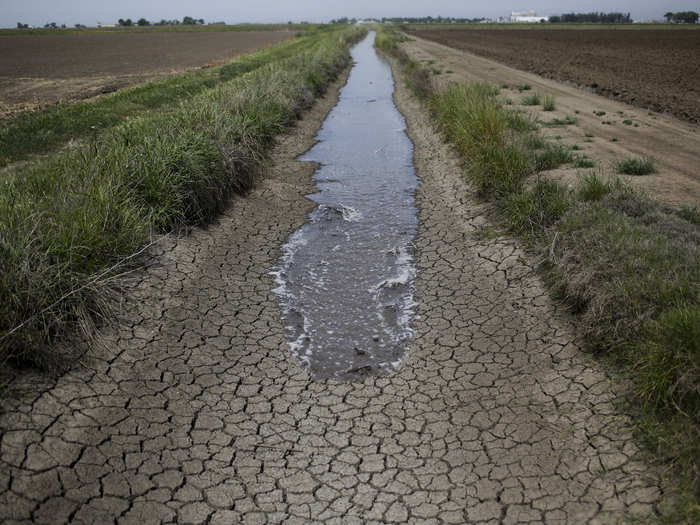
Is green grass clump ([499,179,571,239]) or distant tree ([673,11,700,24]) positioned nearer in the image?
green grass clump ([499,179,571,239])

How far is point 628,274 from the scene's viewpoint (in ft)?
16.5

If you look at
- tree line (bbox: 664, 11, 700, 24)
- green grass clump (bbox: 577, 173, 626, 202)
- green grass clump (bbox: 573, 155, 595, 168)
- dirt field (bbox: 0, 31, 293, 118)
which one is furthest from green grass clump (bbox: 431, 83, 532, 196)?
tree line (bbox: 664, 11, 700, 24)

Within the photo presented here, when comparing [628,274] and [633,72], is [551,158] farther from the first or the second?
[633,72]

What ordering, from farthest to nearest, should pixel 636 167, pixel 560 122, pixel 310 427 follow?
pixel 560 122, pixel 636 167, pixel 310 427

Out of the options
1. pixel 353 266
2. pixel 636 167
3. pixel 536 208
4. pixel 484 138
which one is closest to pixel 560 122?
pixel 484 138

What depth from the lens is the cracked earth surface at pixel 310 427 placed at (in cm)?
347

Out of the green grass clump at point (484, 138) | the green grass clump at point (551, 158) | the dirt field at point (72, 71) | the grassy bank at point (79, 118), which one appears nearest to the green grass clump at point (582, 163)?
the green grass clump at point (551, 158)

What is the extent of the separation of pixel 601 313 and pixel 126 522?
3.65m

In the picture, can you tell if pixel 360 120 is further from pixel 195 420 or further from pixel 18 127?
pixel 195 420

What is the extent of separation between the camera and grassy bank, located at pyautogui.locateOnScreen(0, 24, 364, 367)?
171 inches

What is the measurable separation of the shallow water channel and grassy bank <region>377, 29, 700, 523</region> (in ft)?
4.75

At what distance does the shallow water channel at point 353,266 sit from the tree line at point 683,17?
146m

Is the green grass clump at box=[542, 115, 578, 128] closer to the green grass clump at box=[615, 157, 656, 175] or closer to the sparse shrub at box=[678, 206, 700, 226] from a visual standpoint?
the green grass clump at box=[615, 157, 656, 175]

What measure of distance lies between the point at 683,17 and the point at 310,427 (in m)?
157
